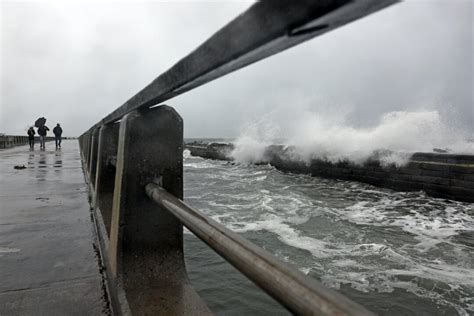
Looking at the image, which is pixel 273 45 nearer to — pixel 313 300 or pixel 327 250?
pixel 313 300

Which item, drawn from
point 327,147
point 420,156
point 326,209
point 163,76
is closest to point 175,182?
point 163,76

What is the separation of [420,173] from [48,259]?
43.7ft

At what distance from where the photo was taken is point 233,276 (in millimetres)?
4582

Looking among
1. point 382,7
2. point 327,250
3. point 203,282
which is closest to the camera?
point 382,7

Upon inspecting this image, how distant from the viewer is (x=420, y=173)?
13.1 meters

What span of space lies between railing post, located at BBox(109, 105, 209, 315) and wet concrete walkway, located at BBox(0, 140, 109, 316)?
31 cm

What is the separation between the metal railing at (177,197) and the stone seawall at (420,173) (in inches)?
468

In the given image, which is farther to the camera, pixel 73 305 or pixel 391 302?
pixel 391 302

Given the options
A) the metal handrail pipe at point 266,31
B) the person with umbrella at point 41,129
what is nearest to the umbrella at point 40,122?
the person with umbrella at point 41,129

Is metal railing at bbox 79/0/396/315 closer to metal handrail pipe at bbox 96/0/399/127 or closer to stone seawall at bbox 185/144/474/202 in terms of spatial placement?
metal handrail pipe at bbox 96/0/399/127

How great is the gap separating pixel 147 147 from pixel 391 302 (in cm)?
353

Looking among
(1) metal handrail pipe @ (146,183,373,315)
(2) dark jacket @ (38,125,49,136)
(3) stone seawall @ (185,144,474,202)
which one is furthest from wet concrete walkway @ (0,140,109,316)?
(2) dark jacket @ (38,125,49,136)

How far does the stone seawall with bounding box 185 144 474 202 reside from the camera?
448 inches

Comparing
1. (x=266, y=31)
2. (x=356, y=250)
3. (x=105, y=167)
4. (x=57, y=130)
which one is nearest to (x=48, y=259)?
(x=105, y=167)
